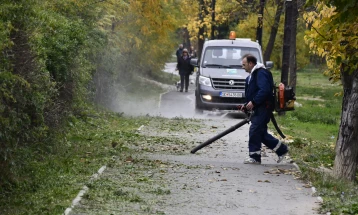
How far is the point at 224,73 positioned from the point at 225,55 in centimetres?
90

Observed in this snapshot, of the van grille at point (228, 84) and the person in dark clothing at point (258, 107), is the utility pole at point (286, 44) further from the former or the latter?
the person in dark clothing at point (258, 107)

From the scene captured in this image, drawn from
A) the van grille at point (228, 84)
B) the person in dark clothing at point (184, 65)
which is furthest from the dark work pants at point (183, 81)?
the van grille at point (228, 84)

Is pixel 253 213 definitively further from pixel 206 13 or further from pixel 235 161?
pixel 206 13

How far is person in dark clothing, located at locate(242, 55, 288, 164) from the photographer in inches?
525

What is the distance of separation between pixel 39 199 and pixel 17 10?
2.44m

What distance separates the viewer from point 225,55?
25.5 m

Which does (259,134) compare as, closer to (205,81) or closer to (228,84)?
(228,84)

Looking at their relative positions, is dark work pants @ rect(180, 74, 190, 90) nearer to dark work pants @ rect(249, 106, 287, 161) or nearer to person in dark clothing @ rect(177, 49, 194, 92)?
person in dark clothing @ rect(177, 49, 194, 92)

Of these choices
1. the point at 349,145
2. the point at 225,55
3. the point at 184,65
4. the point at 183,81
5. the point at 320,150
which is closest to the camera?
the point at 349,145

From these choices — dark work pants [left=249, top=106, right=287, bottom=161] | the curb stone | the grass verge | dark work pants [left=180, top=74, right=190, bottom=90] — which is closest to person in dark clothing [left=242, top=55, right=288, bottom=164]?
dark work pants [left=249, top=106, right=287, bottom=161]

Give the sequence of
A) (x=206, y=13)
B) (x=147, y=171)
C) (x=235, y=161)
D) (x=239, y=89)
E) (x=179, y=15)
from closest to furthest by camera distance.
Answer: (x=147, y=171)
(x=235, y=161)
(x=239, y=89)
(x=179, y=15)
(x=206, y=13)

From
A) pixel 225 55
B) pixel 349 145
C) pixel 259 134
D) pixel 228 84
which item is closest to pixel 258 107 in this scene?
pixel 259 134

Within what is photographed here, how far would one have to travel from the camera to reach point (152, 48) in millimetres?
40906

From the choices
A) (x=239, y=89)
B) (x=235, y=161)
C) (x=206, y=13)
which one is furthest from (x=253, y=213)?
(x=206, y=13)
